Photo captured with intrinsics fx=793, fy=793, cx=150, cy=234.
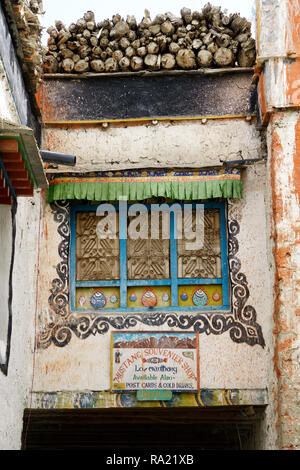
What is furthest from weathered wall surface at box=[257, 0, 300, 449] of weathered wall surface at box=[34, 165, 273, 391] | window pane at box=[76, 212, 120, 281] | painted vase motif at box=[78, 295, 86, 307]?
painted vase motif at box=[78, 295, 86, 307]

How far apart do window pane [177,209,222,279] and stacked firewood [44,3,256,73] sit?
1.89m

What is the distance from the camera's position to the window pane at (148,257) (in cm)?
876

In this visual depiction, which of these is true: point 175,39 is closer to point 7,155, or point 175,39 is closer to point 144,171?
point 144,171

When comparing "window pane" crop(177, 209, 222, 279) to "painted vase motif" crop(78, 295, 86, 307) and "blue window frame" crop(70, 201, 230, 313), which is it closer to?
"blue window frame" crop(70, 201, 230, 313)

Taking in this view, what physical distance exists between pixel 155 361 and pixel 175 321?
0.48 metres

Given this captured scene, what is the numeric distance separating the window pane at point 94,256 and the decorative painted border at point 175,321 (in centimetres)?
37

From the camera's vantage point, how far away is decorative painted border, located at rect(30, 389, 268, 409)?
8258 mm

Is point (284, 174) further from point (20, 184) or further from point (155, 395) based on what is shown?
point (20, 184)

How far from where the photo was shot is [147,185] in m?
8.79

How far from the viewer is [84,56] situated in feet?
30.4

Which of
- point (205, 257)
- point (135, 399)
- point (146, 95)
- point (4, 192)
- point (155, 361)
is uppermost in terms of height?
point (146, 95)

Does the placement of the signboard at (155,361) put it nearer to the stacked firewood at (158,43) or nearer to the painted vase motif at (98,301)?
the painted vase motif at (98,301)

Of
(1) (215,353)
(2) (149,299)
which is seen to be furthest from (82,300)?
(1) (215,353)

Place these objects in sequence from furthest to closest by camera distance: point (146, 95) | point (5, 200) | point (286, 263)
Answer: point (146, 95), point (286, 263), point (5, 200)
